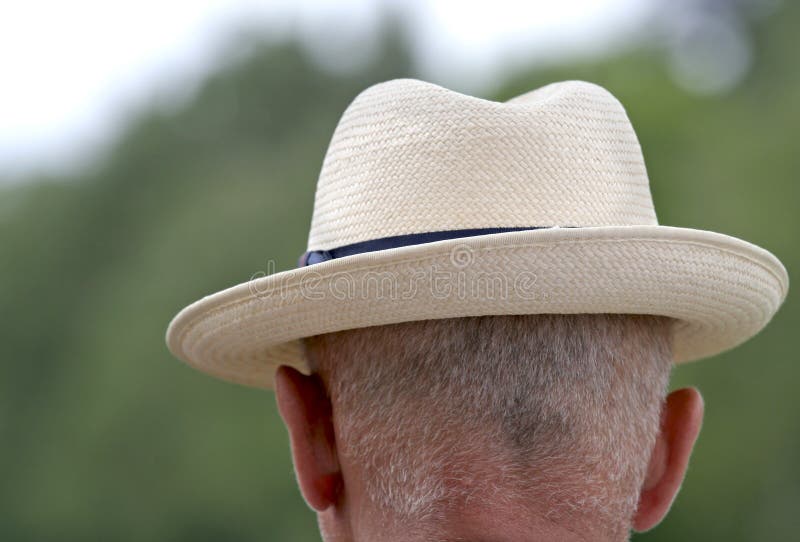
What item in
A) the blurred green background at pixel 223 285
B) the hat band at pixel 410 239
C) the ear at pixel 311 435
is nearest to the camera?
the hat band at pixel 410 239

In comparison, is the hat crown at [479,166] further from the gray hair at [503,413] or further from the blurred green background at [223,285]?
the blurred green background at [223,285]

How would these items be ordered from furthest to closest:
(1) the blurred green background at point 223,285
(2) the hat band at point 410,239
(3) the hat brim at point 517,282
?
(1) the blurred green background at point 223,285, (2) the hat band at point 410,239, (3) the hat brim at point 517,282

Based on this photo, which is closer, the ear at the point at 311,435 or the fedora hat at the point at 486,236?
the fedora hat at the point at 486,236

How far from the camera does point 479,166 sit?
220 centimetres

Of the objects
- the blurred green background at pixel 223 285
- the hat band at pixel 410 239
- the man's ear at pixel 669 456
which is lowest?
the man's ear at pixel 669 456

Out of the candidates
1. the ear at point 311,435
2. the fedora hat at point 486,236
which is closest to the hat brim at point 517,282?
the fedora hat at point 486,236

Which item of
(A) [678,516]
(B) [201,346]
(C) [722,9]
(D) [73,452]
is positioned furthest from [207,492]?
(C) [722,9]

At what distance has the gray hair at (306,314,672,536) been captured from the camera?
2107mm

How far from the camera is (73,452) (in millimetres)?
22328

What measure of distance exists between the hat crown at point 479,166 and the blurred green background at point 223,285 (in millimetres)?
13201

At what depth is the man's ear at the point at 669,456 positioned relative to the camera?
7.88 ft

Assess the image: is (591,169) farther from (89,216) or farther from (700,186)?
(89,216)

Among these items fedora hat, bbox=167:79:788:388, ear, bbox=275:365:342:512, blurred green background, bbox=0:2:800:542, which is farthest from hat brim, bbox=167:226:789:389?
blurred green background, bbox=0:2:800:542

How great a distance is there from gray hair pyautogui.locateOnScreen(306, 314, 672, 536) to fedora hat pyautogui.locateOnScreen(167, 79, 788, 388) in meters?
0.06
